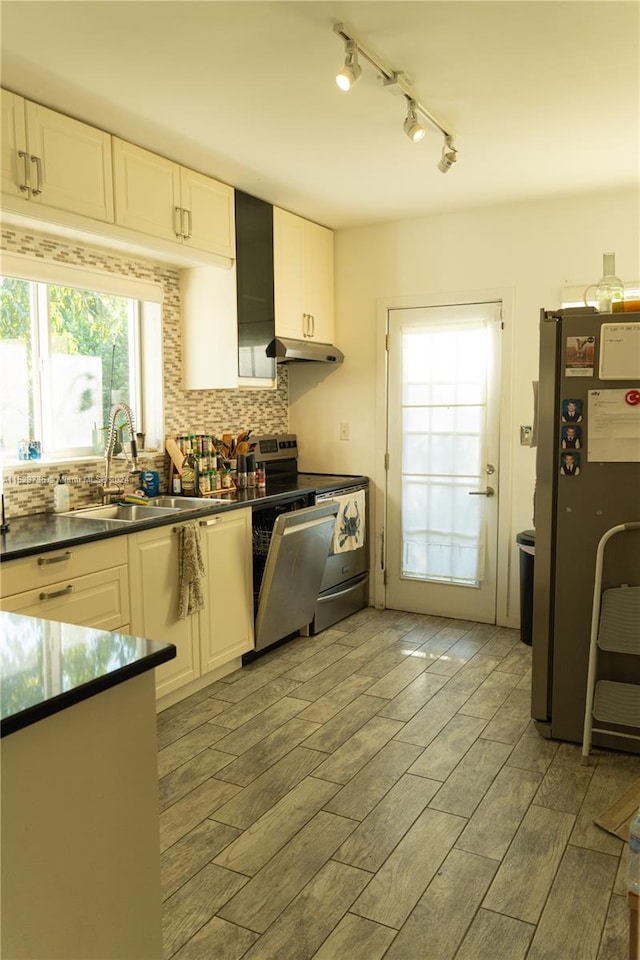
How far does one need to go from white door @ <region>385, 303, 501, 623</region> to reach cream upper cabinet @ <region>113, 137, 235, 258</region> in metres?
1.46

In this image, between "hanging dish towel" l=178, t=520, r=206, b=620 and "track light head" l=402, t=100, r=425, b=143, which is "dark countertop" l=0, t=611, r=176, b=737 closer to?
"hanging dish towel" l=178, t=520, r=206, b=620

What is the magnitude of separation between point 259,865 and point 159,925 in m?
0.79

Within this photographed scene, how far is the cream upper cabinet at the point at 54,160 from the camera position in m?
2.59

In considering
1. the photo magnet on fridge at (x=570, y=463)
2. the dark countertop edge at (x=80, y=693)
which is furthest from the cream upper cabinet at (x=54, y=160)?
the photo magnet on fridge at (x=570, y=463)

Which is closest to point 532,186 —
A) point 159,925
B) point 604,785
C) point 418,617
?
point 418,617

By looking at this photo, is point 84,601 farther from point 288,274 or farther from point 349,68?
point 288,274

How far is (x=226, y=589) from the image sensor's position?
3584mm

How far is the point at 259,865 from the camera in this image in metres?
2.18

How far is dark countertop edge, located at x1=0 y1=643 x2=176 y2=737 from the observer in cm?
111

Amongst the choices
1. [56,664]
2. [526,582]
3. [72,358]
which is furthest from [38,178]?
[526,582]

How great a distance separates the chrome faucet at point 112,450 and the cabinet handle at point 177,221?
2.81ft

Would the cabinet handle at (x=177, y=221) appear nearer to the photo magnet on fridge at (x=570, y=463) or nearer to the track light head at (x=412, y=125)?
the track light head at (x=412, y=125)

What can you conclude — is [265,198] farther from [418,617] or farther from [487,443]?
[418,617]

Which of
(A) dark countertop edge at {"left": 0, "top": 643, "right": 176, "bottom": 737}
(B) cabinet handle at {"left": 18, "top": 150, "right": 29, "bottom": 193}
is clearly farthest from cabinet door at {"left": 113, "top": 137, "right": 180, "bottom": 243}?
(A) dark countertop edge at {"left": 0, "top": 643, "right": 176, "bottom": 737}
